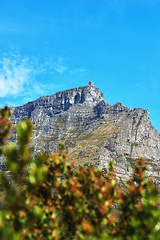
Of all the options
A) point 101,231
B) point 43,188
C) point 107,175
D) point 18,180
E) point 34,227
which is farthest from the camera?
point 107,175

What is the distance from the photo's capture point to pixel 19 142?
10023mm

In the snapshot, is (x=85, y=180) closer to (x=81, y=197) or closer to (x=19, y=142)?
(x=81, y=197)

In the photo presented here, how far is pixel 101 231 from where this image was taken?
8953 mm

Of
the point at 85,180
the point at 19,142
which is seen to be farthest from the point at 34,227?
the point at 19,142

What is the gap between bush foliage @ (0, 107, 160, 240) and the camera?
8.88 meters

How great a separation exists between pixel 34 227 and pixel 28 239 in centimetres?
81

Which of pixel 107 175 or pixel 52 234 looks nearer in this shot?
pixel 52 234

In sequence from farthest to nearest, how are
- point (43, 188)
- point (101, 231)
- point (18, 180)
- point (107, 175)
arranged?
1. point (107, 175)
2. point (43, 188)
3. point (18, 180)
4. point (101, 231)

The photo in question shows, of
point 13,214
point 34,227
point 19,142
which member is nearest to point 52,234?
point 34,227

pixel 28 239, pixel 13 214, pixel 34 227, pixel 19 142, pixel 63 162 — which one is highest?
pixel 19 142

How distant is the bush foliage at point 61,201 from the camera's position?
29.1ft

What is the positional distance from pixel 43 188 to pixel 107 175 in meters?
4.34

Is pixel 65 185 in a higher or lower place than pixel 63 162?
lower

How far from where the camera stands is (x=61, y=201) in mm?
11930
